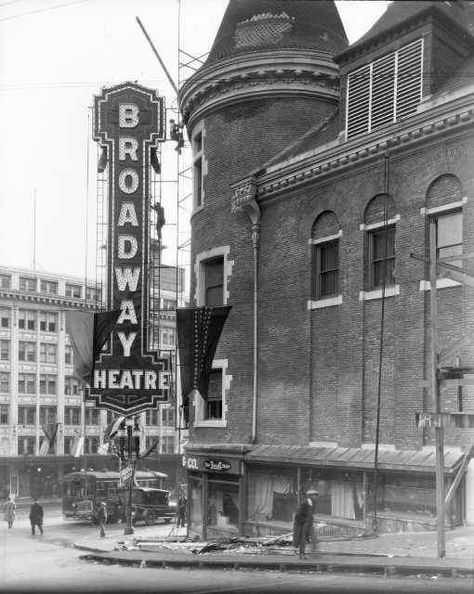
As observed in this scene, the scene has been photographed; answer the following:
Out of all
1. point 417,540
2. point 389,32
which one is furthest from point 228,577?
point 389,32

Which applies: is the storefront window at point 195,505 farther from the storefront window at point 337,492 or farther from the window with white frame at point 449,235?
the window with white frame at point 449,235

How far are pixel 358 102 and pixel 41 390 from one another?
63.3m

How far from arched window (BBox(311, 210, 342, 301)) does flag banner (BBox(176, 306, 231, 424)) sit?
292 centimetres

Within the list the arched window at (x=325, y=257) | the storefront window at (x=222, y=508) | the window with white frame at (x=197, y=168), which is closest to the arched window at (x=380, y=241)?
the arched window at (x=325, y=257)

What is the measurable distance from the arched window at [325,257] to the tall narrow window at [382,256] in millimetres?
1411

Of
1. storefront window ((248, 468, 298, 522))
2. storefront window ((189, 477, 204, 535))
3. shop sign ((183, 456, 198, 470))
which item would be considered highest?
shop sign ((183, 456, 198, 470))

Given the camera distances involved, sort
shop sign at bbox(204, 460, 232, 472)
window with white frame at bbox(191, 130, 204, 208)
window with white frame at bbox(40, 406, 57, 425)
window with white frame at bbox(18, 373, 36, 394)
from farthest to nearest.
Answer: window with white frame at bbox(40, 406, 57, 425) < window with white frame at bbox(18, 373, 36, 394) < window with white frame at bbox(191, 130, 204, 208) < shop sign at bbox(204, 460, 232, 472)

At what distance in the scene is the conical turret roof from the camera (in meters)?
25.9

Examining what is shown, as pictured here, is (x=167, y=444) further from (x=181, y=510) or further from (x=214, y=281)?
(x=214, y=281)

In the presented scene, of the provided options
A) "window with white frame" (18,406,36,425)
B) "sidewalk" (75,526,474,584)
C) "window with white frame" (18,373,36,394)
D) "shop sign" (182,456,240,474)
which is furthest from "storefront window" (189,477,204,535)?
"window with white frame" (18,373,36,394)

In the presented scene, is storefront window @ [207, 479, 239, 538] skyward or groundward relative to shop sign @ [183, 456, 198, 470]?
groundward

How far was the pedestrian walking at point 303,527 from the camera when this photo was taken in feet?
53.6

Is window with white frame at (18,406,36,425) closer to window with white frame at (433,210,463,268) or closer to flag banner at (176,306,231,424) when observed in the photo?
flag banner at (176,306,231,424)

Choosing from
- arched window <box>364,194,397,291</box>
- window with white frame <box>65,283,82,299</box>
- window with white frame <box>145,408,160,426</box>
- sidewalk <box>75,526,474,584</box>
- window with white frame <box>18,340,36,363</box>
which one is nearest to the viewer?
sidewalk <box>75,526,474,584</box>
